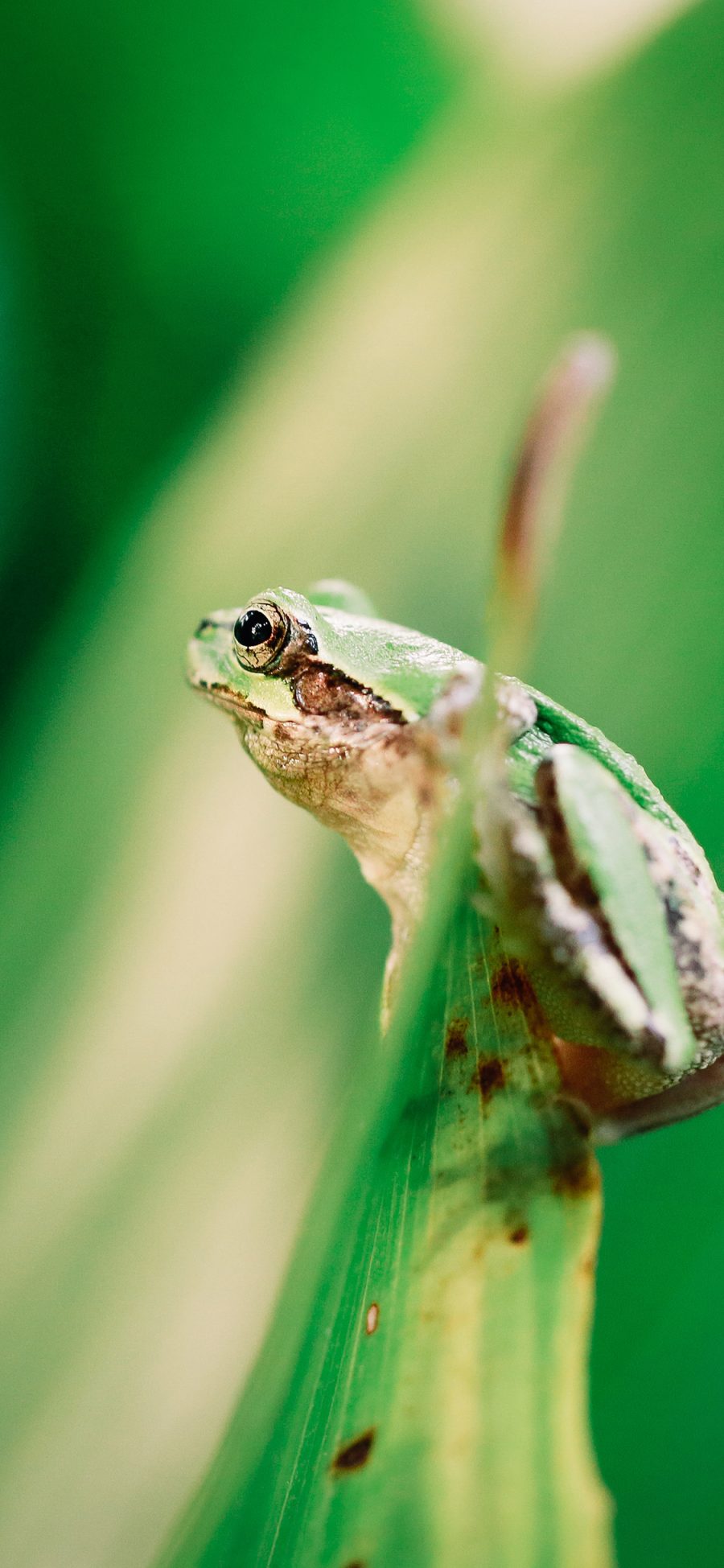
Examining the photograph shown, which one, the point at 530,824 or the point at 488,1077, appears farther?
the point at 530,824

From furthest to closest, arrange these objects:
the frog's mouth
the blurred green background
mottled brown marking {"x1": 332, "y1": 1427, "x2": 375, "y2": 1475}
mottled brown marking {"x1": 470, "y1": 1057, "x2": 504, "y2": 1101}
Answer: the frog's mouth
the blurred green background
mottled brown marking {"x1": 470, "y1": 1057, "x2": 504, "y2": 1101}
mottled brown marking {"x1": 332, "y1": 1427, "x2": 375, "y2": 1475}

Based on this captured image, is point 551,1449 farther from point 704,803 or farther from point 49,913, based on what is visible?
point 49,913

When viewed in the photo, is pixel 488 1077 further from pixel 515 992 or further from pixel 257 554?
pixel 257 554

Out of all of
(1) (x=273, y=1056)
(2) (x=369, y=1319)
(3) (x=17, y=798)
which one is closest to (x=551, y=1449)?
(2) (x=369, y=1319)

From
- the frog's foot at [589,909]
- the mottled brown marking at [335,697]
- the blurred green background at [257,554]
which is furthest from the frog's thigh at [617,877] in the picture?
the mottled brown marking at [335,697]

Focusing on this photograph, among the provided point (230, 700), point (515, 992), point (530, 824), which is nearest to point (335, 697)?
point (230, 700)

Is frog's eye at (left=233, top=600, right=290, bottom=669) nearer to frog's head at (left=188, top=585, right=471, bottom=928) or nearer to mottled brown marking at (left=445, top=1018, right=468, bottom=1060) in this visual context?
frog's head at (left=188, top=585, right=471, bottom=928)

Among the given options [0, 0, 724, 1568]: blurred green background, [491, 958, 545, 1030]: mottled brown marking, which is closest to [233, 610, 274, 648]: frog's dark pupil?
[0, 0, 724, 1568]: blurred green background
